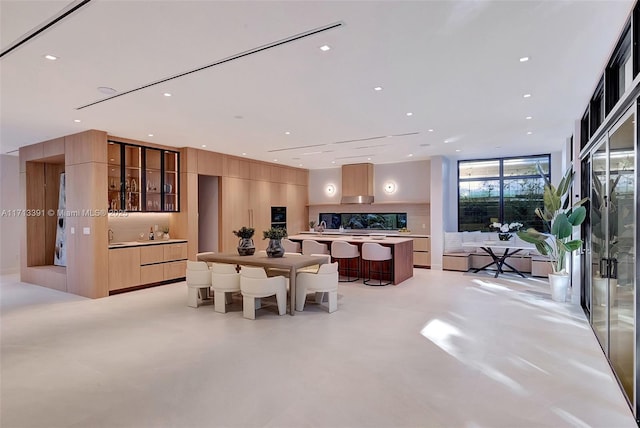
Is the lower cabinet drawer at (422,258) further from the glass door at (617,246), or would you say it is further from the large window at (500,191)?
the glass door at (617,246)

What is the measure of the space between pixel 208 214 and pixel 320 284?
483 centimetres

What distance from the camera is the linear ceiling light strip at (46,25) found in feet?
8.06

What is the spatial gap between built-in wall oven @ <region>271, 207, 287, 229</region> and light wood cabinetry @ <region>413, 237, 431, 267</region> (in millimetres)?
3862

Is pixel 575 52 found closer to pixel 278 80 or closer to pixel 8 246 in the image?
pixel 278 80

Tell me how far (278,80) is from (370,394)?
3.21m

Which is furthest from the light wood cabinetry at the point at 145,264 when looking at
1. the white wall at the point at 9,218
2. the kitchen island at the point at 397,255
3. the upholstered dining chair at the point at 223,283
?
the white wall at the point at 9,218

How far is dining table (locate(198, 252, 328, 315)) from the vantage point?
16.5 feet

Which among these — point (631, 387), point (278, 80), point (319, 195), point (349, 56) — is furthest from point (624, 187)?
point (319, 195)

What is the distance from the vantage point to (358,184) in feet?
33.7

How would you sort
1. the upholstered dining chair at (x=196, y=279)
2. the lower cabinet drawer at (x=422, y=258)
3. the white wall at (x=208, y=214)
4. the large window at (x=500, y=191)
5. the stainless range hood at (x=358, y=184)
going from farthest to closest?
the stainless range hood at (x=358, y=184)
the lower cabinet drawer at (x=422, y=258)
the large window at (x=500, y=191)
the white wall at (x=208, y=214)
the upholstered dining chair at (x=196, y=279)

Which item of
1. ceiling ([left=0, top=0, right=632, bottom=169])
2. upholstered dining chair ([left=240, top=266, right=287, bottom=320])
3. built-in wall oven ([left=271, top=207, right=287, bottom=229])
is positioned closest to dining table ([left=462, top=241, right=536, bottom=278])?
ceiling ([left=0, top=0, right=632, bottom=169])

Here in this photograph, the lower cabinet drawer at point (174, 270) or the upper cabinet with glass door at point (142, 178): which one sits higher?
the upper cabinet with glass door at point (142, 178)

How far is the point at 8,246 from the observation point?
865 cm

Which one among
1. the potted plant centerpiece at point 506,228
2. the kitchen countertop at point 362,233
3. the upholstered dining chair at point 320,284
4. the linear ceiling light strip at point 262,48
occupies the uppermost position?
the linear ceiling light strip at point 262,48
